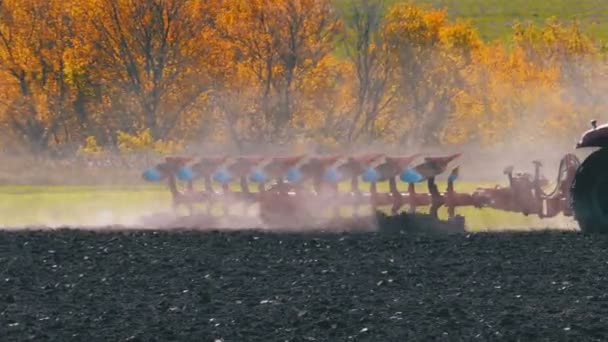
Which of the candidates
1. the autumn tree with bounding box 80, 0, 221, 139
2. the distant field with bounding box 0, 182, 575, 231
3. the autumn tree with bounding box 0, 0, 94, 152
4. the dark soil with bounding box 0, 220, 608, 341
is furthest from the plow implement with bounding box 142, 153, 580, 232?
the autumn tree with bounding box 0, 0, 94, 152

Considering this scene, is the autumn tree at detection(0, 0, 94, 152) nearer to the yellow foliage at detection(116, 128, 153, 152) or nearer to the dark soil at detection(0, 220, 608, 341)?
the yellow foliage at detection(116, 128, 153, 152)

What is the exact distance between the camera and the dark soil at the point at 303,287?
10.1 m

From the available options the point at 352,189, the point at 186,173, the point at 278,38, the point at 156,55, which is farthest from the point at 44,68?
the point at 352,189

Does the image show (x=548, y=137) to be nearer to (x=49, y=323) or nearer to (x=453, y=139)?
(x=453, y=139)

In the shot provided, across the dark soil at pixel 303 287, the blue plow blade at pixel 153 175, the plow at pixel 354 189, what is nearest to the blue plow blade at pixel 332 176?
the plow at pixel 354 189

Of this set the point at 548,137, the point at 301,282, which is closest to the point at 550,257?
the point at 301,282

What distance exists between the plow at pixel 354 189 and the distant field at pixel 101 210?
33.8 inches

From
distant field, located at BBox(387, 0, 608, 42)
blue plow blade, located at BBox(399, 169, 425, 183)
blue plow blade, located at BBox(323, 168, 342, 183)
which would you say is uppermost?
distant field, located at BBox(387, 0, 608, 42)

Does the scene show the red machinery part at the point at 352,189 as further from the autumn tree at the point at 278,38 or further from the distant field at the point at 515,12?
the distant field at the point at 515,12

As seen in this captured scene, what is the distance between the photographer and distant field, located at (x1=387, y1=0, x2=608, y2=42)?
13966 cm

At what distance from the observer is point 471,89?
5084 cm

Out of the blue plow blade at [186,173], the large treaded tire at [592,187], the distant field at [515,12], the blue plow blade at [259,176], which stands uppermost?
the distant field at [515,12]

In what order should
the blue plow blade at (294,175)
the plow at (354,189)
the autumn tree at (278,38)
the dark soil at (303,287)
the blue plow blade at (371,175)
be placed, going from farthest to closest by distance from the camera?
1. the autumn tree at (278,38)
2. the blue plow blade at (294,175)
3. the blue plow blade at (371,175)
4. the plow at (354,189)
5. the dark soil at (303,287)

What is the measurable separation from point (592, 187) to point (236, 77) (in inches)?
1269
